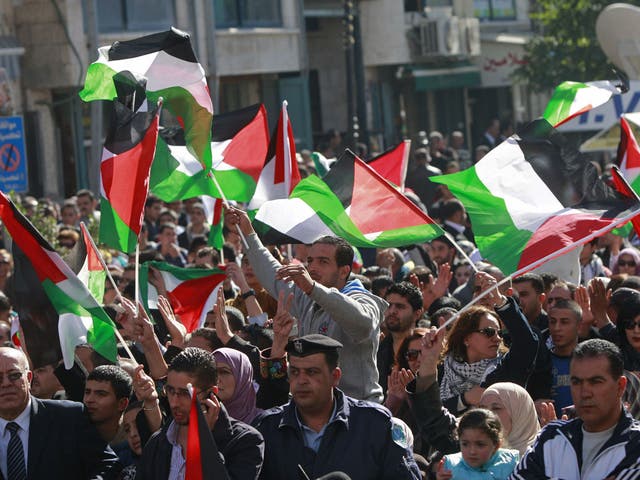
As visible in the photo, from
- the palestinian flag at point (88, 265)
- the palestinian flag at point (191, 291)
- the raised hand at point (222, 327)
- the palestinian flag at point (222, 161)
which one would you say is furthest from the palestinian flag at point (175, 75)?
the raised hand at point (222, 327)

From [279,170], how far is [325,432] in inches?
205

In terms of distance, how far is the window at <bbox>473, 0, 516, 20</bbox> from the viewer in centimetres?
4378

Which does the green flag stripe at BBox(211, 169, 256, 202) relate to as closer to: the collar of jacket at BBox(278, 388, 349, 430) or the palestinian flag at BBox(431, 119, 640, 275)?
the palestinian flag at BBox(431, 119, 640, 275)

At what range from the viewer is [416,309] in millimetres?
8891

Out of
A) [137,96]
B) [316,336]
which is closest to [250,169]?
[137,96]

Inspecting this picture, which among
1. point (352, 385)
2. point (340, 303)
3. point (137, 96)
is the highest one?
point (137, 96)

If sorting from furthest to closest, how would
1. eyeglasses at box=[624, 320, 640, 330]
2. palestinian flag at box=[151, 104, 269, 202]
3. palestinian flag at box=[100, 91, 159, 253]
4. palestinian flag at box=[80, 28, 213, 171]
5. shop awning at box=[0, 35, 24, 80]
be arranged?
shop awning at box=[0, 35, 24, 80]
palestinian flag at box=[151, 104, 269, 202]
palestinian flag at box=[80, 28, 213, 171]
palestinian flag at box=[100, 91, 159, 253]
eyeglasses at box=[624, 320, 640, 330]

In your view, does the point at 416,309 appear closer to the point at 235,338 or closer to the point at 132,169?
the point at 235,338

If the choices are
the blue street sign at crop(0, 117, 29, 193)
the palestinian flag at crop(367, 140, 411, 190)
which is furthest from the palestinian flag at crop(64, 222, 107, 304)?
the blue street sign at crop(0, 117, 29, 193)

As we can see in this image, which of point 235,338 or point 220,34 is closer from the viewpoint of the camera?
point 235,338

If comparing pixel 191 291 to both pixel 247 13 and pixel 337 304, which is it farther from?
pixel 247 13

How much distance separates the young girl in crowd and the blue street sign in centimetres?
1109

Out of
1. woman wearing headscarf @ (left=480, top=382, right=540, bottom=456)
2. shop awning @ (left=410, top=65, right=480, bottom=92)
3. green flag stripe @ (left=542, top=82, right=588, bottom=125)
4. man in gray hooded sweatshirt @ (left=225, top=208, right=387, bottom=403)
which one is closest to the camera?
woman wearing headscarf @ (left=480, top=382, right=540, bottom=456)

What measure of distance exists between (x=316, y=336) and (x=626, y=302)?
2.67 metres
